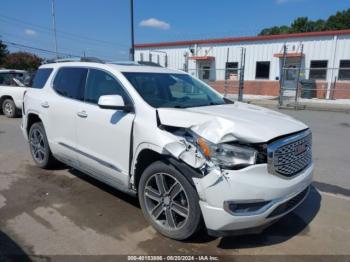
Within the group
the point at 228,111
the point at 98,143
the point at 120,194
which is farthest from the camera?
the point at 120,194

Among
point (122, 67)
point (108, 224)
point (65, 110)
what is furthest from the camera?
point (65, 110)

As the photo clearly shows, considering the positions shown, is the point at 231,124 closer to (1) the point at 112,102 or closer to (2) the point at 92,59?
(1) the point at 112,102

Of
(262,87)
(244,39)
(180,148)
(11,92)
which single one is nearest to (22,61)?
(244,39)

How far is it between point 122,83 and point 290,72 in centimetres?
2100

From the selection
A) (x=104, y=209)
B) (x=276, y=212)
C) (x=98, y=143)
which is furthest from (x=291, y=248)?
(x=98, y=143)

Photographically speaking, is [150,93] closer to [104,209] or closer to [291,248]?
[104,209]

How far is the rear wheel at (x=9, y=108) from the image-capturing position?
11.9 metres

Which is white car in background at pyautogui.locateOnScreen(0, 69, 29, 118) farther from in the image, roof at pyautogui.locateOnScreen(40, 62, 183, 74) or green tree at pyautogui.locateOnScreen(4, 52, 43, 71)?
green tree at pyautogui.locateOnScreen(4, 52, 43, 71)

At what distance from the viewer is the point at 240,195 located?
9.25ft

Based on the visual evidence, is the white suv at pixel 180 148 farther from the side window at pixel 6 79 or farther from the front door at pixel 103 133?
the side window at pixel 6 79

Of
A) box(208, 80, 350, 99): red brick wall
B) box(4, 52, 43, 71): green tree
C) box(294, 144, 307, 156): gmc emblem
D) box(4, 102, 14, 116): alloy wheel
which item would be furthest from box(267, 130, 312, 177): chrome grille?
box(4, 52, 43, 71): green tree

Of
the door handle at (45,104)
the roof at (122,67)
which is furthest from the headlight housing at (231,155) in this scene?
the door handle at (45,104)

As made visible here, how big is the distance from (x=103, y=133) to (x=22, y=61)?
50.0 m

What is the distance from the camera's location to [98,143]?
4.07 metres
